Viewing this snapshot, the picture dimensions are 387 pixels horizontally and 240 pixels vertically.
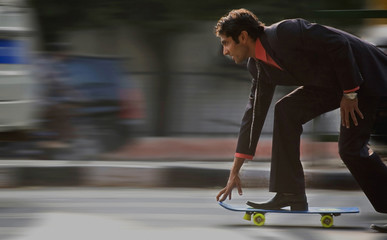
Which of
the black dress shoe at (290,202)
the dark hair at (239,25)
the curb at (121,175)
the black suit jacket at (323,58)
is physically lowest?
the curb at (121,175)

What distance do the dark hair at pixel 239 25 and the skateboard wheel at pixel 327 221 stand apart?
4.08 feet

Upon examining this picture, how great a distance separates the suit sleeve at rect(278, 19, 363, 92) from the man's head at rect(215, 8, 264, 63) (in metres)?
0.17

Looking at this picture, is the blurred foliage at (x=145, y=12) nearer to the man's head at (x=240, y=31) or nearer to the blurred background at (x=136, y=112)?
the blurred background at (x=136, y=112)

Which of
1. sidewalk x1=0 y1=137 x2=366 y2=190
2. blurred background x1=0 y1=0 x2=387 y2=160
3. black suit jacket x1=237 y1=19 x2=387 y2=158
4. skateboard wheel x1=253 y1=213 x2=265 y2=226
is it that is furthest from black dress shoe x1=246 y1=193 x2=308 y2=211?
blurred background x1=0 y1=0 x2=387 y2=160

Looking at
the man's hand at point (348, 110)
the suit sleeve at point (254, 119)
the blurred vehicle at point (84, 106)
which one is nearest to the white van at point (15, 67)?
the blurred vehicle at point (84, 106)

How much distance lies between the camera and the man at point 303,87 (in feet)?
15.2

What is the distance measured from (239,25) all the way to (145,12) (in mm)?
3954

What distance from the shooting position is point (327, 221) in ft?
17.1

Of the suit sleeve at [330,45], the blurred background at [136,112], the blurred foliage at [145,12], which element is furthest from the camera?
the blurred foliage at [145,12]

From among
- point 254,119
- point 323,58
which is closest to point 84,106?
point 254,119

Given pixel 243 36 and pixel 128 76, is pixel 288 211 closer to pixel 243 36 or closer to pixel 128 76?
pixel 243 36

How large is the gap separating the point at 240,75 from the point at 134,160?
1519 mm

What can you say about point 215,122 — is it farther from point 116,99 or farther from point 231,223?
point 231,223

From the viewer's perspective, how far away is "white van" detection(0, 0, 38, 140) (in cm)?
711
